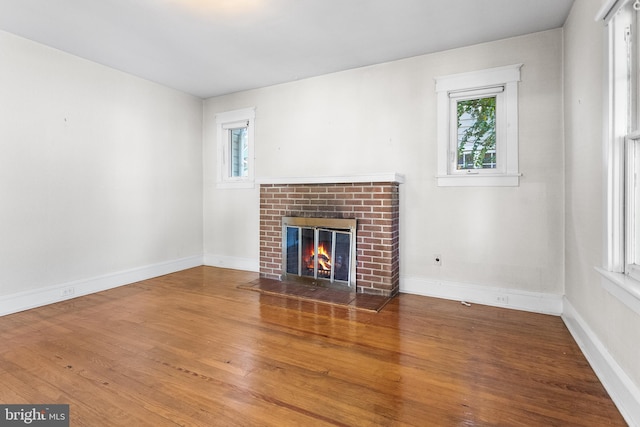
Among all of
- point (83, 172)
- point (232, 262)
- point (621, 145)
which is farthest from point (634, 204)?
point (83, 172)

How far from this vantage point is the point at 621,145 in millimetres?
1811

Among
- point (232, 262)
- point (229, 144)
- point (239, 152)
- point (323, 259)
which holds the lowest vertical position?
point (232, 262)

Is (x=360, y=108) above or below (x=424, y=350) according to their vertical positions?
above

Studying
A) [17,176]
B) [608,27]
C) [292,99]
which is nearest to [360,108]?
[292,99]

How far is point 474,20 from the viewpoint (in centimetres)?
279

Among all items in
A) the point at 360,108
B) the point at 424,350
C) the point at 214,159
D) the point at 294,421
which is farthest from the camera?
the point at 214,159

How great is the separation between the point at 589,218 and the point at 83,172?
15.4 feet

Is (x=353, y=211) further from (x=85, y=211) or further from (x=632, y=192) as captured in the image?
(x=85, y=211)

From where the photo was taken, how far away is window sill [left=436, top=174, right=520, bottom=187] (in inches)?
122

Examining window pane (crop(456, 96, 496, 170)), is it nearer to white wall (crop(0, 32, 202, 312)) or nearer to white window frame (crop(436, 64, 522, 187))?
white window frame (crop(436, 64, 522, 187))

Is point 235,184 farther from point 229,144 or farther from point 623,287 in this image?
point 623,287

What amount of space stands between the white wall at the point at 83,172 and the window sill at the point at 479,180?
3.66 m

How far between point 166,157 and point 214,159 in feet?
2.33

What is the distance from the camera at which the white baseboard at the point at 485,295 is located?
296cm
